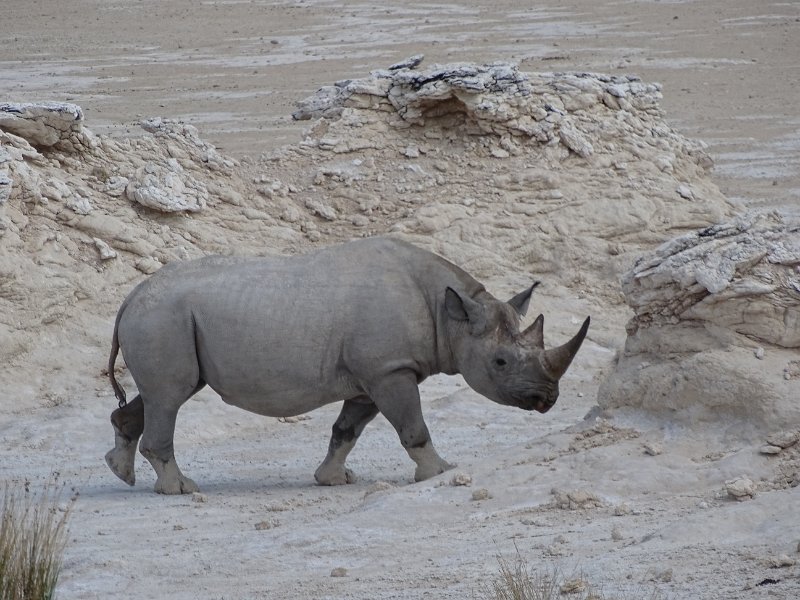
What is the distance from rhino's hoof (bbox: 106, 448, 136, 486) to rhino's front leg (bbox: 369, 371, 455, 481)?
75.7 inches

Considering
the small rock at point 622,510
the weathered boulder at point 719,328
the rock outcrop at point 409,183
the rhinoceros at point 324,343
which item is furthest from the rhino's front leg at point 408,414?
the rock outcrop at point 409,183

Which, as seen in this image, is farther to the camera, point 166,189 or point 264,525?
point 166,189

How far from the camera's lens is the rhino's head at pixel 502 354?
1017 cm

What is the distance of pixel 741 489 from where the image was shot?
7852mm

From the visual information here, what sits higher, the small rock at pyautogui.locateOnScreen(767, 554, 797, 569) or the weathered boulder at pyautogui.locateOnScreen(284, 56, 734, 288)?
the small rock at pyautogui.locateOnScreen(767, 554, 797, 569)

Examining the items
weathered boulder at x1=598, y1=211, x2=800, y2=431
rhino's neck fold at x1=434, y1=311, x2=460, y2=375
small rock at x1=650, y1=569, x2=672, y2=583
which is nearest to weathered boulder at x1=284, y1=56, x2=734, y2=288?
rhino's neck fold at x1=434, y1=311, x2=460, y2=375

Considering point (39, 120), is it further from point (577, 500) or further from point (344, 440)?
point (577, 500)

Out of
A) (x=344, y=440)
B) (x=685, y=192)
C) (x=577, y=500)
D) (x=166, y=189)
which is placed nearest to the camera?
(x=577, y=500)

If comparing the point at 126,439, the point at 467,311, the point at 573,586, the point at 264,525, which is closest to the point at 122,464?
the point at 126,439

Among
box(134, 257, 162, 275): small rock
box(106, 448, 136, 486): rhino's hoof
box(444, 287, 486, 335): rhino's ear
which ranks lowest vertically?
box(106, 448, 136, 486): rhino's hoof

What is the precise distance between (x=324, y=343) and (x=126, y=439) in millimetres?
1698

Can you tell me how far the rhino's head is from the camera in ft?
33.4

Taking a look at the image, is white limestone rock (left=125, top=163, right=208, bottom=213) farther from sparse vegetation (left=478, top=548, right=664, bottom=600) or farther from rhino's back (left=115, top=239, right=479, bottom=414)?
sparse vegetation (left=478, top=548, right=664, bottom=600)

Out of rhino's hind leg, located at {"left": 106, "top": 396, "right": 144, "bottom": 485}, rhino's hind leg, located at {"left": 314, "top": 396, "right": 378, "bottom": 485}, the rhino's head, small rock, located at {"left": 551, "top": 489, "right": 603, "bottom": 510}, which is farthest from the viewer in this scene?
rhino's hind leg, located at {"left": 106, "top": 396, "right": 144, "bottom": 485}
